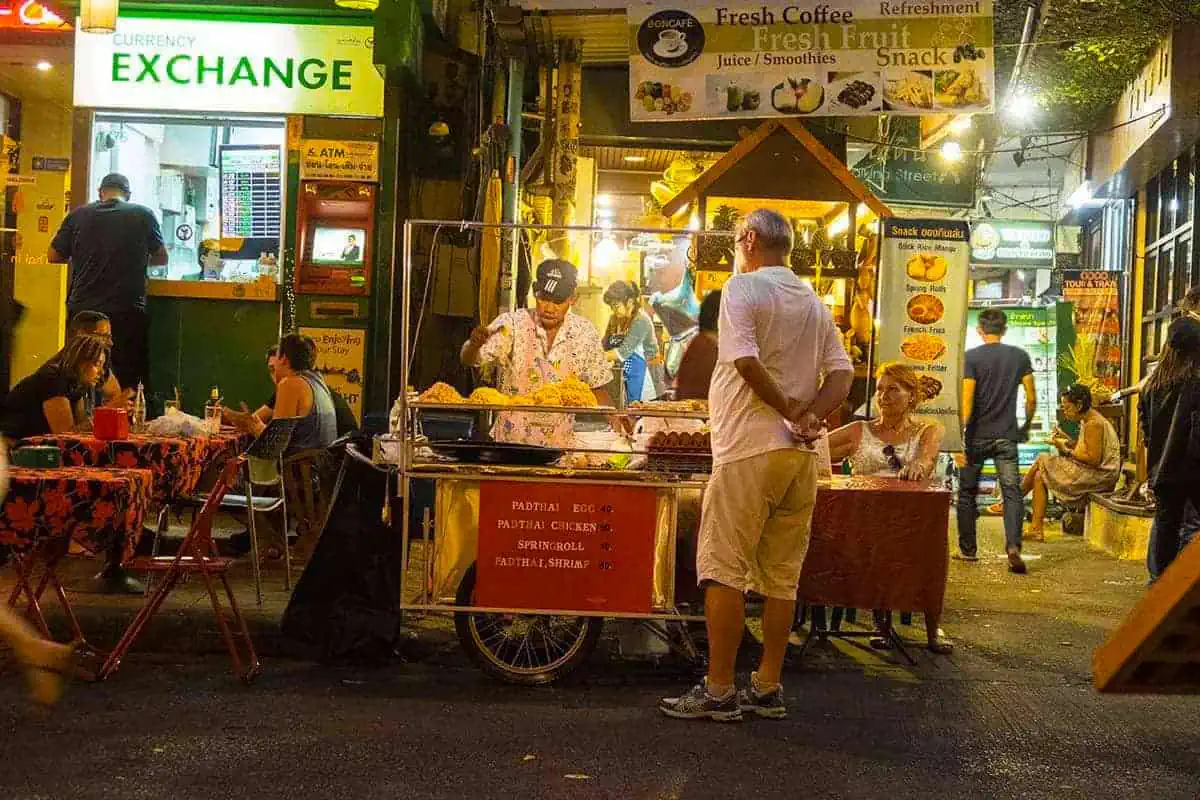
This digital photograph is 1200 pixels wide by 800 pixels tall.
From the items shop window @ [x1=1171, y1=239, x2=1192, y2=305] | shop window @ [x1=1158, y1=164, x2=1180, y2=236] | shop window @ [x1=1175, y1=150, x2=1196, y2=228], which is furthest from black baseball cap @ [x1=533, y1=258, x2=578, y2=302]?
shop window @ [x1=1158, y1=164, x2=1180, y2=236]

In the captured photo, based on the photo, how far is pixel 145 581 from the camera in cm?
812

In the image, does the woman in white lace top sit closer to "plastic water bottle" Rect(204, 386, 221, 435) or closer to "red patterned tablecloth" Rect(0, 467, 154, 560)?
"plastic water bottle" Rect(204, 386, 221, 435)

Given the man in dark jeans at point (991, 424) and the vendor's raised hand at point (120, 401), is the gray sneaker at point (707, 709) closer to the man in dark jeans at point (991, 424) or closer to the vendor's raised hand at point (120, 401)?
the vendor's raised hand at point (120, 401)

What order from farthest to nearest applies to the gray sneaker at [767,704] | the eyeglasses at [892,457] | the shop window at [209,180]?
the shop window at [209,180] < the eyeglasses at [892,457] < the gray sneaker at [767,704]

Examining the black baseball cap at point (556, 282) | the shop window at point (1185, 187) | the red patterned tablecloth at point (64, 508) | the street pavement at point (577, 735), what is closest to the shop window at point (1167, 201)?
the shop window at point (1185, 187)

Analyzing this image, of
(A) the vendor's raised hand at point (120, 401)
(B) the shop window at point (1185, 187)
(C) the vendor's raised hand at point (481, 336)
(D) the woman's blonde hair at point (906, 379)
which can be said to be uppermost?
(B) the shop window at point (1185, 187)

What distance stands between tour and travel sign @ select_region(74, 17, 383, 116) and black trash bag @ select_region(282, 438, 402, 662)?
5.44 m

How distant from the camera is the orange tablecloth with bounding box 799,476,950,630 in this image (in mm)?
6508

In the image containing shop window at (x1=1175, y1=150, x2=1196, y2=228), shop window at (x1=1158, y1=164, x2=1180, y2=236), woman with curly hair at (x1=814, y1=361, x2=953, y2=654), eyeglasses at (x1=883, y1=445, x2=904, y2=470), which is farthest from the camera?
shop window at (x1=1158, y1=164, x2=1180, y2=236)

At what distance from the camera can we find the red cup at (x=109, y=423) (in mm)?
6625

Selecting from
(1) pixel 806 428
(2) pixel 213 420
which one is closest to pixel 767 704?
(1) pixel 806 428

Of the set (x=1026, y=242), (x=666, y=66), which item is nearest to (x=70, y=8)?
(x=666, y=66)

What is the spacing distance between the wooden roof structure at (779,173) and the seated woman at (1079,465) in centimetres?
318

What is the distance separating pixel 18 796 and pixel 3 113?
10.7 m
